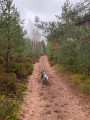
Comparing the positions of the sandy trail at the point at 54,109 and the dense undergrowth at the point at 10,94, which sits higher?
the dense undergrowth at the point at 10,94

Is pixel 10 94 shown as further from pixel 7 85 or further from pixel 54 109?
pixel 54 109

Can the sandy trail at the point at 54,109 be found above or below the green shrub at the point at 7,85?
below

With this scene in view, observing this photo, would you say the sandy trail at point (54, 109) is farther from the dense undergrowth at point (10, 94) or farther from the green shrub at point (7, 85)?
the green shrub at point (7, 85)

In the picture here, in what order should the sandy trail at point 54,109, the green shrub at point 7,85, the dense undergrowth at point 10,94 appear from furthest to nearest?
the green shrub at point 7,85 < the sandy trail at point 54,109 < the dense undergrowth at point 10,94

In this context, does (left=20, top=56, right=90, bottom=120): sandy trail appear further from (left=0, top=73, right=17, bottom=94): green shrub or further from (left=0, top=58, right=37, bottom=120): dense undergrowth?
(left=0, top=73, right=17, bottom=94): green shrub

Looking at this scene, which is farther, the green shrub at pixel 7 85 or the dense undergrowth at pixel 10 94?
the green shrub at pixel 7 85

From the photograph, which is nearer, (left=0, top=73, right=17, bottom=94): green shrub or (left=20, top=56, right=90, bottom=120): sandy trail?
(left=20, top=56, right=90, bottom=120): sandy trail

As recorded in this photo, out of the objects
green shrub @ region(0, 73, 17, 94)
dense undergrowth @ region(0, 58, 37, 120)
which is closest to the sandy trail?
dense undergrowth @ region(0, 58, 37, 120)

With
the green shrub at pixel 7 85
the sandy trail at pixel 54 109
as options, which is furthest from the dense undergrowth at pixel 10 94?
the sandy trail at pixel 54 109

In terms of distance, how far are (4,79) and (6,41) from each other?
10.7 ft

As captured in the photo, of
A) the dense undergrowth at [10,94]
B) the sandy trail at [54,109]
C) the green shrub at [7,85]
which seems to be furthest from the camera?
the green shrub at [7,85]

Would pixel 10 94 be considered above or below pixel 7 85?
below

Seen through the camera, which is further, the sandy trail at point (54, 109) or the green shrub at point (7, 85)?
the green shrub at point (7, 85)

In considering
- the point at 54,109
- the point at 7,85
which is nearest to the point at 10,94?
the point at 7,85
